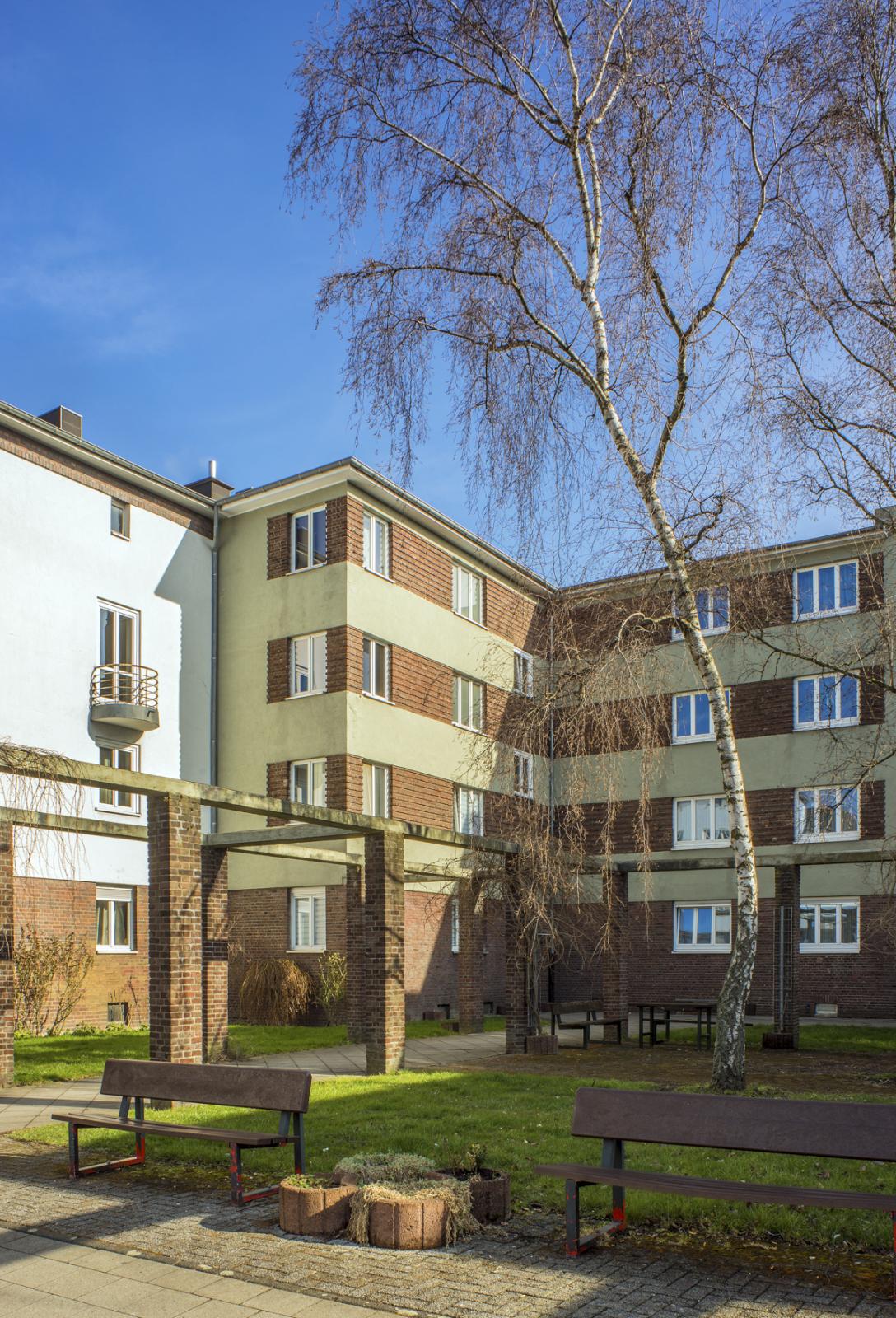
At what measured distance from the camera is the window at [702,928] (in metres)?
29.6

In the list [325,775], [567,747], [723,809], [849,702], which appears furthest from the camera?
[723,809]

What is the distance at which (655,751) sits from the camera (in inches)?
496

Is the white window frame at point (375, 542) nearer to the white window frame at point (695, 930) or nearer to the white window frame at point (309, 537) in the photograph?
the white window frame at point (309, 537)

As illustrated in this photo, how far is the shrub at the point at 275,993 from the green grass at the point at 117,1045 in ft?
1.90

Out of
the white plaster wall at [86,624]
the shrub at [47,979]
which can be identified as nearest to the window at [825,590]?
the white plaster wall at [86,624]

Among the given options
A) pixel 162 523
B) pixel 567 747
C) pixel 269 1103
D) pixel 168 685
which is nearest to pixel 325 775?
pixel 168 685

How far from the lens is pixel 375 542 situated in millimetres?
27078

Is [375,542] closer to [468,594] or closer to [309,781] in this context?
[468,594]

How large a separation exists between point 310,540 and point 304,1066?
45.5 ft

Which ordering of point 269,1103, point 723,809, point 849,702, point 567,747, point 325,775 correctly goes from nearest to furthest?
1. point 269,1103
2. point 567,747
3. point 325,775
4. point 849,702
5. point 723,809

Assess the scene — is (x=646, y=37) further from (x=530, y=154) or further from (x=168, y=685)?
(x=168, y=685)

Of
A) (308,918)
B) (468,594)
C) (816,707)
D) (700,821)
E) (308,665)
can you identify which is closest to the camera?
(308,918)

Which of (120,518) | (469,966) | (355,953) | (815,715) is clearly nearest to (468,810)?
(469,966)

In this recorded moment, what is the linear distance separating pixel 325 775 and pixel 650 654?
1347 cm
